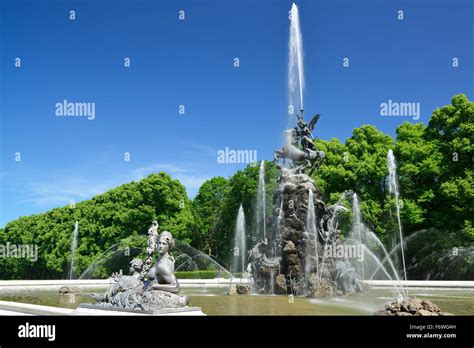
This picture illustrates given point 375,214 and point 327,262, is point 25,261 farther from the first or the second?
point 327,262

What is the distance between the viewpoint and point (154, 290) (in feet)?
39.3

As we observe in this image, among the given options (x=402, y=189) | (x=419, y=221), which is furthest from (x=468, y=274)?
(x=402, y=189)

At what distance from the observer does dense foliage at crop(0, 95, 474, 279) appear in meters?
37.6

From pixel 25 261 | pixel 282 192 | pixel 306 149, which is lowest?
pixel 25 261

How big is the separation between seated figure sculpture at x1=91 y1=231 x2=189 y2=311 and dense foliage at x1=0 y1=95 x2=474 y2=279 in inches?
1128

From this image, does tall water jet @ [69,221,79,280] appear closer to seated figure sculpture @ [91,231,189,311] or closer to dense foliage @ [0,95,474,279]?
dense foliage @ [0,95,474,279]

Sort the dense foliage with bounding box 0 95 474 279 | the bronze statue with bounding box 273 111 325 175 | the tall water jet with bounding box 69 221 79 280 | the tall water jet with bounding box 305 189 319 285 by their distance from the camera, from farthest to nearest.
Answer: the tall water jet with bounding box 69 221 79 280 → the dense foliage with bounding box 0 95 474 279 → the bronze statue with bounding box 273 111 325 175 → the tall water jet with bounding box 305 189 319 285

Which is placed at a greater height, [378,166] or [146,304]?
[378,166]

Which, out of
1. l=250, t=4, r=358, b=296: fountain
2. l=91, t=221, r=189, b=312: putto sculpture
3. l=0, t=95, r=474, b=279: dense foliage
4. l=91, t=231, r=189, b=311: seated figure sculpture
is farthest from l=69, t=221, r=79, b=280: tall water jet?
l=91, t=231, r=189, b=311: seated figure sculpture

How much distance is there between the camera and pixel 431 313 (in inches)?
490

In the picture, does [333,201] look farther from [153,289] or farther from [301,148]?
[153,289]

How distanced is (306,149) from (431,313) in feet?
46.6

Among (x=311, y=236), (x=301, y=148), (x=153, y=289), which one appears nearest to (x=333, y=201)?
(x=301, y=148)

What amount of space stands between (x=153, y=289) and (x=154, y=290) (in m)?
0.06
